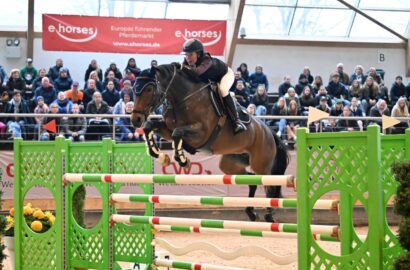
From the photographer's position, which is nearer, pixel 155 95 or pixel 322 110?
pixel 155 95

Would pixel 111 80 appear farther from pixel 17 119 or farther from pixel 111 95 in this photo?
pixel 17 119

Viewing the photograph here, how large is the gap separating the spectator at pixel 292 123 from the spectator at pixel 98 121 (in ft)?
9.94

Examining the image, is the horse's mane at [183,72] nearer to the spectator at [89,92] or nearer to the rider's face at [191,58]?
the rider's face at [191,58]

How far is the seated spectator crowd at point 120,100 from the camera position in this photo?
35.8 ft

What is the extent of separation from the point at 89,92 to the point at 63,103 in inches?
33.9

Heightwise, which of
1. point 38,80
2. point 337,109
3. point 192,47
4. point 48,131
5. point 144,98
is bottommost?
point 48,131

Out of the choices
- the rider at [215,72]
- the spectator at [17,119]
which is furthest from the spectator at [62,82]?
the rider at [215,72]

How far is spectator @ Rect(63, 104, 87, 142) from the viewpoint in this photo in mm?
10625

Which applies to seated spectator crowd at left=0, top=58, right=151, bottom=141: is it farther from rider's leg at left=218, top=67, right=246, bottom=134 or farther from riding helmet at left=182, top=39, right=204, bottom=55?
riding helmet at left=182, top=39, right=204, bottom=55

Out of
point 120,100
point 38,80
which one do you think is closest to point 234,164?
point 120,100

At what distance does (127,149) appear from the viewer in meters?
6.14

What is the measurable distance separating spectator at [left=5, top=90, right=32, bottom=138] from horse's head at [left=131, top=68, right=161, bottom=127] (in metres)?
4.51

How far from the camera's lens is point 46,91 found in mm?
12531

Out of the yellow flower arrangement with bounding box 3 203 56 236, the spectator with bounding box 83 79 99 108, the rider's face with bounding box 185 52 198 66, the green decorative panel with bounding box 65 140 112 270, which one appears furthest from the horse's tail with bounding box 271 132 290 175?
the spectator with bounding box 83 79 99 108
